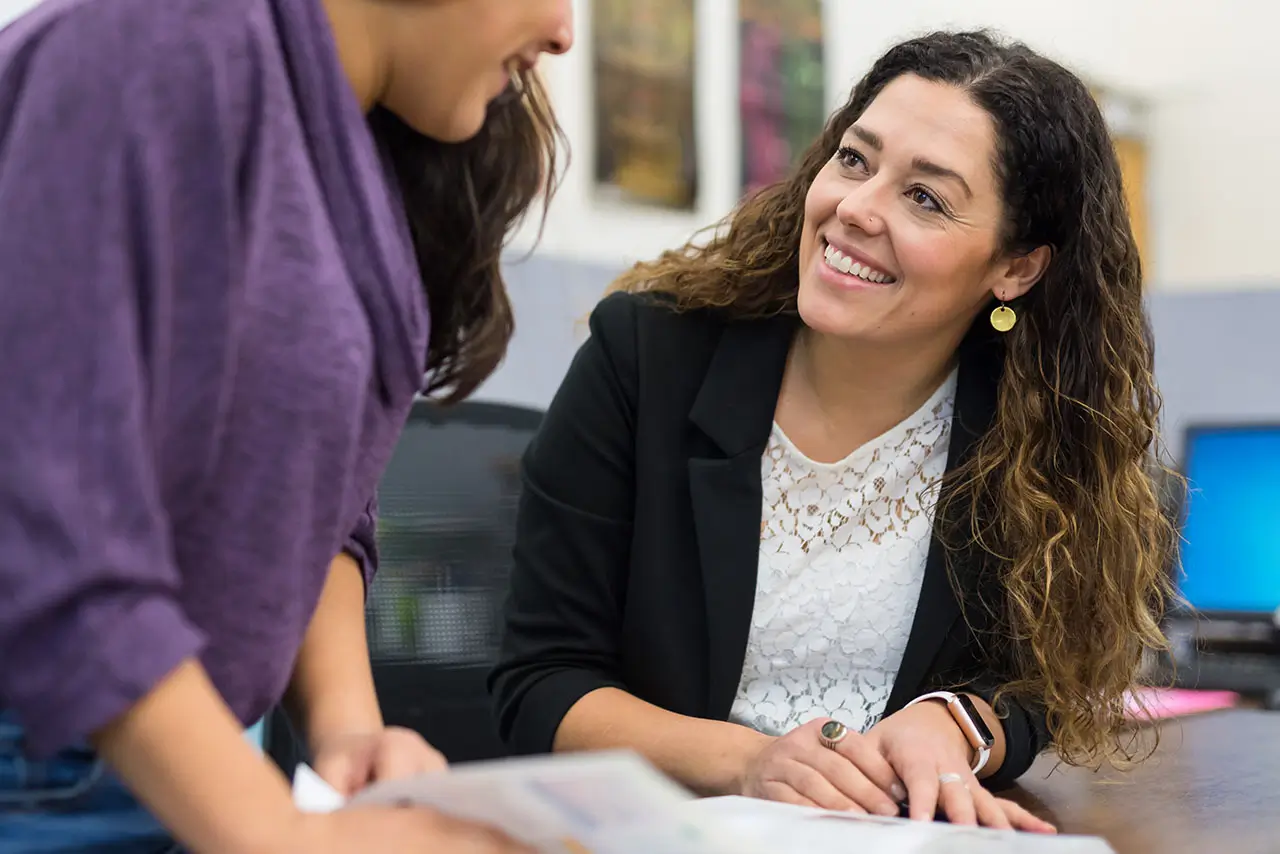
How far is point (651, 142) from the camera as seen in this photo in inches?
94.3

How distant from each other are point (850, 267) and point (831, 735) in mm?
500

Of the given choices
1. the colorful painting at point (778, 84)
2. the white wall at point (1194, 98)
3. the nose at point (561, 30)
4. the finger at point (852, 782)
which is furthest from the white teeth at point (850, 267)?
the white wall at point (1194, 98)

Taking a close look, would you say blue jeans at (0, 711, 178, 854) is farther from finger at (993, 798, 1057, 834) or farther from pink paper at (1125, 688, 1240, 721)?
pink paper at (1125, 688, 1240, 721)

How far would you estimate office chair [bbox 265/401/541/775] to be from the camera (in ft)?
4.46

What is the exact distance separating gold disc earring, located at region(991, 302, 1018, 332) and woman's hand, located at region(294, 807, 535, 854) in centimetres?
96

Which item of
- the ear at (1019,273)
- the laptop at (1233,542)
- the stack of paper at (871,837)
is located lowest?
the laptop at (1233,542)

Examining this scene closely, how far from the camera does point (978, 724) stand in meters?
1.14

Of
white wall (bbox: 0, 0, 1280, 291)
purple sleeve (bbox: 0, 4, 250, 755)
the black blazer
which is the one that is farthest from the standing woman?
white wall (bbox: 0, 0, 1280, 291)

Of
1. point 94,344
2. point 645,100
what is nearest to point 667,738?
point 94,344

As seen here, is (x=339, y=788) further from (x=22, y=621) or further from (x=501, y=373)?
(x=501, y=373)

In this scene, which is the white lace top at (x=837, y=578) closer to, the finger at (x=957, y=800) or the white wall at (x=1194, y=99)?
the finger at (x=957, y=800)

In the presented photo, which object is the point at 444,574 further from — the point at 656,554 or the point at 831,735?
the point at 831,735

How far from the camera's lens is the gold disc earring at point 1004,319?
1.39m

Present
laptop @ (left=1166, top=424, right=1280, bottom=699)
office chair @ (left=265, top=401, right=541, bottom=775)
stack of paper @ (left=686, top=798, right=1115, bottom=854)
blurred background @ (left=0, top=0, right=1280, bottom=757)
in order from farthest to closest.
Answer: laptop @ (left=1166, top=424, right=1280, bottom=699), blurred background @ (left=0, top=0, right=1280, bottom=757), office chair @ (left=265, top=401, right=541, bottom=775), stack of paper @ (left=686, top=798, right=1115, bottom=854)
